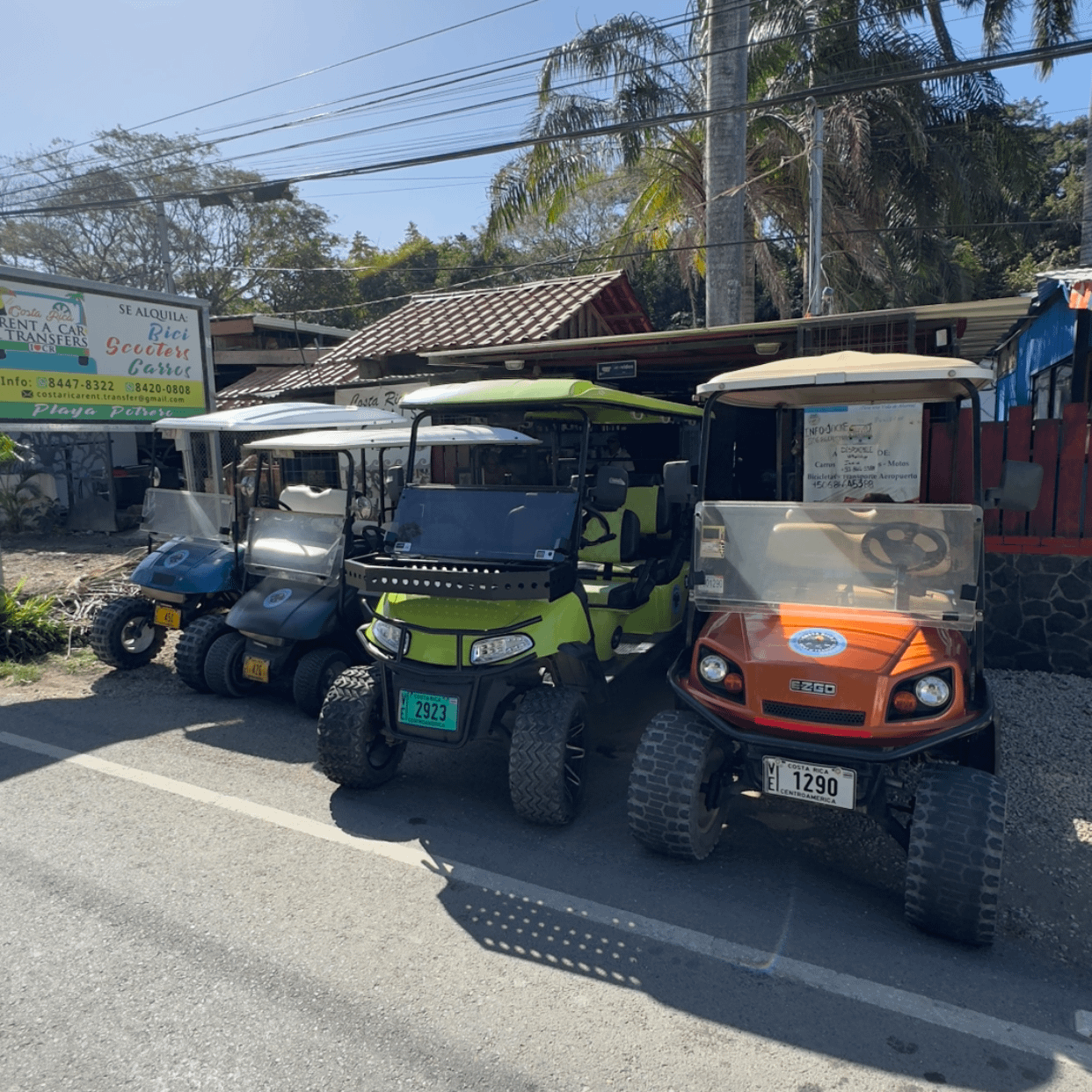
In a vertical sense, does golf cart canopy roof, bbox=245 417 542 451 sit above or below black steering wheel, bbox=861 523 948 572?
above

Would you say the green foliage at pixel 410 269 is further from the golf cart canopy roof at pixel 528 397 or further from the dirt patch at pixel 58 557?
the golf cart canopy roof at pixel 528 397

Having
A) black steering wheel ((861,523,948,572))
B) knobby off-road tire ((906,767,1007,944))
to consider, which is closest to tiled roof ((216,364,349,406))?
black steering wheel ((861,523,948,572))

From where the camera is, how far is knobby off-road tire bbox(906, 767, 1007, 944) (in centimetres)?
349

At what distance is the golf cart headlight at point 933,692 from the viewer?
3.83m

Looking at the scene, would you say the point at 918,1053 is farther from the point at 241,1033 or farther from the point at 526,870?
the point at 241,1033

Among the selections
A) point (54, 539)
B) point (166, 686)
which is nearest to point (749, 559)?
point (166, 686)

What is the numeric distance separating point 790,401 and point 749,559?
1.40 m

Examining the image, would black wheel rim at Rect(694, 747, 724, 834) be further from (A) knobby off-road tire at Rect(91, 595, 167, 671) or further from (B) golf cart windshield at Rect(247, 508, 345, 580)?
(A) knobby off-road tire at Rect(91, 595, 167, 671)

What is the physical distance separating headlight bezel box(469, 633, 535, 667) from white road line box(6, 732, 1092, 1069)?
1.07m

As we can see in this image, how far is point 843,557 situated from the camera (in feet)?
14.8

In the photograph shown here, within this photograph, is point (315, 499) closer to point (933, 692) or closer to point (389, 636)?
point (389, 636)

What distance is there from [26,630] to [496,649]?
20.1 feet

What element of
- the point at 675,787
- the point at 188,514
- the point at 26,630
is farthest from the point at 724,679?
the point at 26,630

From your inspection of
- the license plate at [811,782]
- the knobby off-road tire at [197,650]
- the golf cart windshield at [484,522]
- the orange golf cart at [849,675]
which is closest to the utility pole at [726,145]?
the orange golf cart at [849,675]
